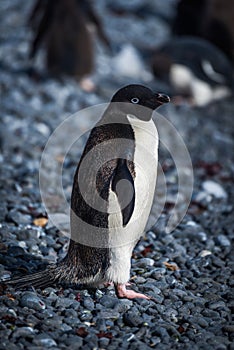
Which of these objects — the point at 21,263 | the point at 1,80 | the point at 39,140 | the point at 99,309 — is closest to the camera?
the point at 99,309

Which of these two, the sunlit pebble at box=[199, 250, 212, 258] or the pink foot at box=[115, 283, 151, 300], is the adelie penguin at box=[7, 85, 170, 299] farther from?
the sunlit pebble at box=[199, 250, 212, 258]

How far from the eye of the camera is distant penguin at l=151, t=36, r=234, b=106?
7.30m

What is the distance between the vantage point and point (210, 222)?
4.81 meters

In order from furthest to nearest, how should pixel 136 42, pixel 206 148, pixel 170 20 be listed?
pixel 170 20, pixel 136 42, pixel 206 148

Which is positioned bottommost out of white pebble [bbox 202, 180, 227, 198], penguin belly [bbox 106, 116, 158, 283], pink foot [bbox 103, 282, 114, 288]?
white pebble [bbox 202, 180, 227, 198]

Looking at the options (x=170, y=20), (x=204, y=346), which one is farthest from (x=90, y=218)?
(x=170, y=20)

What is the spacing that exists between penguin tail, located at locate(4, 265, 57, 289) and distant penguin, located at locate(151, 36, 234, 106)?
167 inches

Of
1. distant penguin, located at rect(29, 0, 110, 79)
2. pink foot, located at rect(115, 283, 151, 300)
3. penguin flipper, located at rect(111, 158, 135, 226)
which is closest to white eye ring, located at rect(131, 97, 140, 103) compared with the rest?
penguin flipper, located at rect(111, 158, 135, 226)

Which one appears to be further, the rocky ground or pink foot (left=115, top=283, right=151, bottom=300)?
pink foot (left=115, top=283, right=151, bottom=300)

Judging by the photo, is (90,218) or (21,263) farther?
(21,263)

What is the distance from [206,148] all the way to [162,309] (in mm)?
3100

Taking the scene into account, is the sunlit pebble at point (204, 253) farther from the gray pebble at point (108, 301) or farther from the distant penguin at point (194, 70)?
the distant penguin at point (194, 70)

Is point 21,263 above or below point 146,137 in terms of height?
below

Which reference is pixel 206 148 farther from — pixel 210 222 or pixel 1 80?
pixel 1 80
